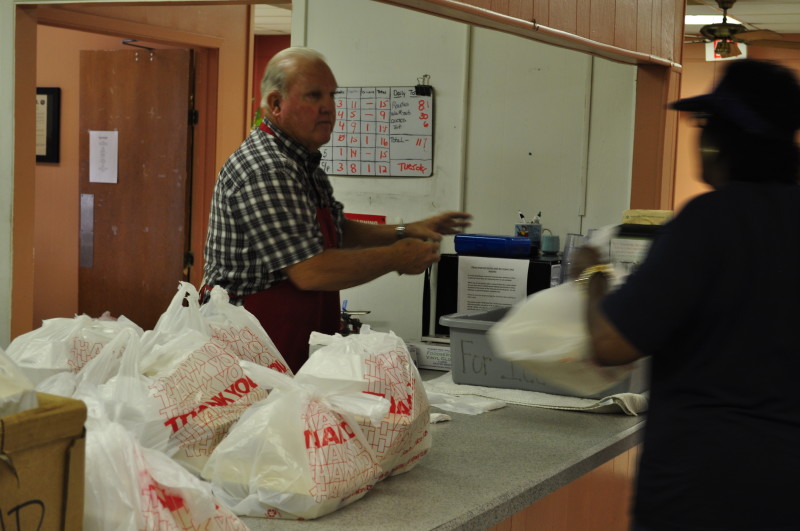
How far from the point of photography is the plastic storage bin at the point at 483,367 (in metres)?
2.44

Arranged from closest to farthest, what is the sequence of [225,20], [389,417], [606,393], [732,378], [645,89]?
[732,378] < [389,417] < [606,393] < [645,89] < [225,20]

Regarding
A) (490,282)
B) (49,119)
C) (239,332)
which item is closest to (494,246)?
(490,282)

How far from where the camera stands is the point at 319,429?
1.43 metres

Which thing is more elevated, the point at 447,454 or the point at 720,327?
the point at 720,327

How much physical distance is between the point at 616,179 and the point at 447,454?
242 cm

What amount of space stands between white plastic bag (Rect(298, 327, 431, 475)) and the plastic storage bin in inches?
30.4

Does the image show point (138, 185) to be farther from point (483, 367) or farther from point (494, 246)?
point (483, 367)

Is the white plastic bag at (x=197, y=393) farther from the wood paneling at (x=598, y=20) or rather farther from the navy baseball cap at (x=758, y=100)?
the wood paneling at (x=598, y=20)

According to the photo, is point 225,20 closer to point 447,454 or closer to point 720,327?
point 447,454

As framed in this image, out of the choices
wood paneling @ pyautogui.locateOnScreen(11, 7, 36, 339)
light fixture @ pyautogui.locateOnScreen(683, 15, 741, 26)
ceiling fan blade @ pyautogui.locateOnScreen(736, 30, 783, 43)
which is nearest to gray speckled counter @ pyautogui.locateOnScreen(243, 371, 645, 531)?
wood paneling @ pyautogui.locateOnScreen(11, 7, 36, 339)

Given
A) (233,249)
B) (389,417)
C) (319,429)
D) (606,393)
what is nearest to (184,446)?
(319,429)

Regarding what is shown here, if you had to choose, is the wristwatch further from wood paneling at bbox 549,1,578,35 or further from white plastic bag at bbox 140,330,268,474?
wood paneling at bbox 549,1,578,35

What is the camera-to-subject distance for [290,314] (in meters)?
2.50

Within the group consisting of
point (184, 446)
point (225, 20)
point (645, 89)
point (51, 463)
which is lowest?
point (184, 446)
